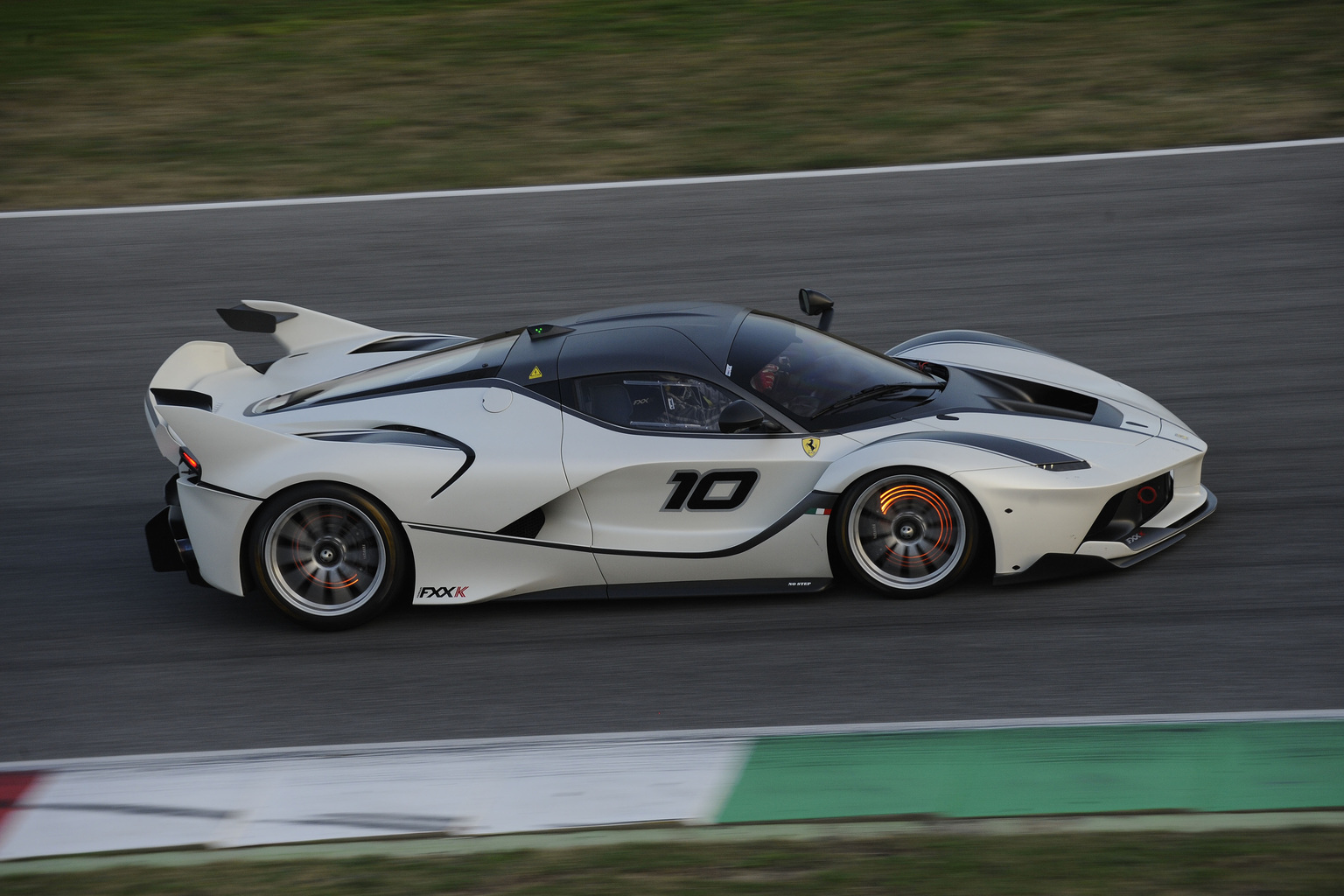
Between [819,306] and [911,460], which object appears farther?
[819,306]

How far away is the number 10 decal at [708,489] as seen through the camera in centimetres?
570

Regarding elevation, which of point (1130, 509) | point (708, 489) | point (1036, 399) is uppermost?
point (1036, 399)

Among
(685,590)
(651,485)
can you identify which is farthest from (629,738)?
(651,485)

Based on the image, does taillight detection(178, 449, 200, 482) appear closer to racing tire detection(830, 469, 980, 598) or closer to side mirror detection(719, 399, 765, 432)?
side mirror detection(719, 399, 765, 432)

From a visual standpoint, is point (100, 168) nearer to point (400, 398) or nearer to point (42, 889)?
point (400, 398)

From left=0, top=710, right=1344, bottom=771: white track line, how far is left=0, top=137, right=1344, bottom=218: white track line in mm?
6487

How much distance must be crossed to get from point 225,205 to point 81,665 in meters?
5.87

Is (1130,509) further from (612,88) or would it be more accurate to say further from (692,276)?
(612,88)

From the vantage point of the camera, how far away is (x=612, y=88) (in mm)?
12703

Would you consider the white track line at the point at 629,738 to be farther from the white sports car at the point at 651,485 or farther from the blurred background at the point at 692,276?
the white sports car at the point at 651,485

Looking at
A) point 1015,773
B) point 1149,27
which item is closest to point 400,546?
point 1015,773

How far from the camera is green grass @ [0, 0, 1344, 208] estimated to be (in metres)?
11.3

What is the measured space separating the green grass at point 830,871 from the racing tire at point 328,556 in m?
1.74

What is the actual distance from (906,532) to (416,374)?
7.59 feet
